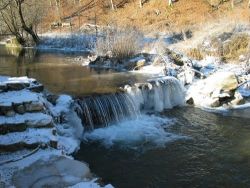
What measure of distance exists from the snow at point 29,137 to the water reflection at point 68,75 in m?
4.79

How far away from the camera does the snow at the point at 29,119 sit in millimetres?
9000

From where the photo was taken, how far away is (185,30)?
78.0ft

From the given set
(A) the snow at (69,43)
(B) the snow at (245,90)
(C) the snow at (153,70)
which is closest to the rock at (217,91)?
(B) the snow at (245,90)

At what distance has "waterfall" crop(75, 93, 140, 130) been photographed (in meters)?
12.2

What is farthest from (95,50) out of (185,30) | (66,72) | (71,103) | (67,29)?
(67,29)

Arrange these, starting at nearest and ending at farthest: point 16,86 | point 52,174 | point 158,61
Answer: point 52,174 → point 16,86 → point 158,61

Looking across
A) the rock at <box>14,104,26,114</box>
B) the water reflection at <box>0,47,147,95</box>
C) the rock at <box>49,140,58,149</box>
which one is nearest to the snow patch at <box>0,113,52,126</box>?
the rock at <box>14,104,26,114</box>

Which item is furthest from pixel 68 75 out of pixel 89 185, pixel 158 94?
pixel 89 185

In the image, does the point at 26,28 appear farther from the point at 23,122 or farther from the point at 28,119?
the point at 23,122

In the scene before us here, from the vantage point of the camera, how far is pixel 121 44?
19.2 meters

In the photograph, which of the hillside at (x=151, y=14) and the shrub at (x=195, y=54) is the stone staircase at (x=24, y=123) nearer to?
the shrub at (x=195, y=54)

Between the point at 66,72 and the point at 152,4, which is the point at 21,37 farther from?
the point at 66,72

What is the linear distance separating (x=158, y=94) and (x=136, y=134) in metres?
3.30

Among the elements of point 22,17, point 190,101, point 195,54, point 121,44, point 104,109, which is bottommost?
point 190,101
